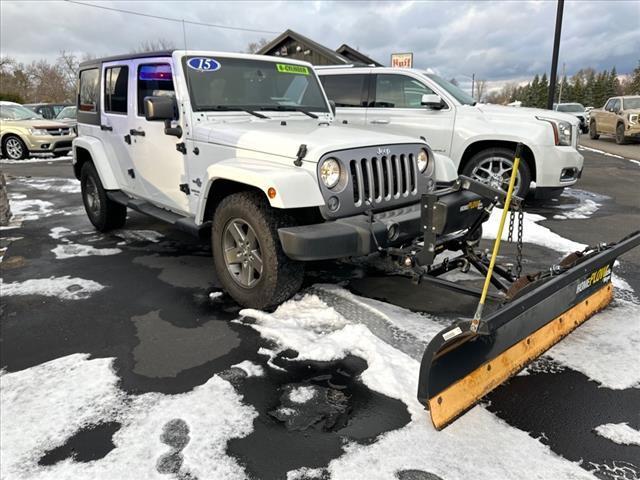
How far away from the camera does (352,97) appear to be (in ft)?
26.6

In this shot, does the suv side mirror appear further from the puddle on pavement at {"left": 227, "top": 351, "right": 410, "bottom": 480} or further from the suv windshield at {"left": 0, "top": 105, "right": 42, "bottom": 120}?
the suv windshield at {"left": 0, "top": 105, "right": 42, "bottom": 120}

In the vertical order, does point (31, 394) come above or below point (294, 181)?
below

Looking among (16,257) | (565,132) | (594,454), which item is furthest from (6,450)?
(565,132)

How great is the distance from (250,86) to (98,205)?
2955mm

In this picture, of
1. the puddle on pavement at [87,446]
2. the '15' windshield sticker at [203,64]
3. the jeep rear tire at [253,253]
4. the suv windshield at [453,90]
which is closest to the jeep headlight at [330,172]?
the jeep rear tire at [253,253]

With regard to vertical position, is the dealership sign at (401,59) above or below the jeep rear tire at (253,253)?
above

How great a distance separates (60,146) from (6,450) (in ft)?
49.5

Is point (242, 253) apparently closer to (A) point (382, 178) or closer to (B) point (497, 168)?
(A) point (382, 178)

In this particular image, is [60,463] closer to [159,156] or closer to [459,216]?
[459,216]

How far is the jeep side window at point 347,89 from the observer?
8.04 meters

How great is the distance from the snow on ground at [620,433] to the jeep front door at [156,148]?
369 cm

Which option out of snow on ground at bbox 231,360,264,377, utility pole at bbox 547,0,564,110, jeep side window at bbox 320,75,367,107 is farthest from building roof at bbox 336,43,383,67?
snow on ground at bbox 231,360,264,377

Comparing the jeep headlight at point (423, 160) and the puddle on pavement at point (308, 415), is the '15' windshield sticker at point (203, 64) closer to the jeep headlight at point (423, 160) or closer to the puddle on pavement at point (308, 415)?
the jeep headlight at point (423, 160)

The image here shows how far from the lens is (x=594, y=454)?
2.35 metres
